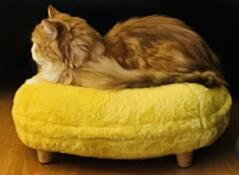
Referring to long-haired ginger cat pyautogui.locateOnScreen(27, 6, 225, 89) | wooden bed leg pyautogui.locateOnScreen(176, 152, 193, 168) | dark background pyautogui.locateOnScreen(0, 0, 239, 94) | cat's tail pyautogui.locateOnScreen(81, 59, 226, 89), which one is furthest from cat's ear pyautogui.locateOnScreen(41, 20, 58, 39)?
wooden bed leg pyautogui.locateOnScreen(176, 152, 193, 168)

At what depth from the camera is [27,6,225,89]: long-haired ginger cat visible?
4.56 feet

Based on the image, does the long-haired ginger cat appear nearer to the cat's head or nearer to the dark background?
the cat's head

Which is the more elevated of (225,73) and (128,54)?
(128,54)

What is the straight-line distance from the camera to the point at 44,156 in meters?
1.43

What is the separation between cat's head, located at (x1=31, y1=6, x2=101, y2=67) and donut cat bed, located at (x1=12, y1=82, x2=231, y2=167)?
0.10 meters

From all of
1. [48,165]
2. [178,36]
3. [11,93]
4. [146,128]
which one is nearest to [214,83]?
[178,36]

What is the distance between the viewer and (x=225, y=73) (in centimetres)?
175

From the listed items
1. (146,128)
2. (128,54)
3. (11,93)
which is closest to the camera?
(146,128)

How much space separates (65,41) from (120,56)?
0.16 metres

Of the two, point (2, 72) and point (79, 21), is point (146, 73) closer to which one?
point (79, 21)

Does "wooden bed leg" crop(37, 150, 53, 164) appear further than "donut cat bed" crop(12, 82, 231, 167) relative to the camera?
Yes

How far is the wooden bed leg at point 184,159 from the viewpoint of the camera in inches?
54.8

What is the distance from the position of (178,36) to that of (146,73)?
6.2 inches

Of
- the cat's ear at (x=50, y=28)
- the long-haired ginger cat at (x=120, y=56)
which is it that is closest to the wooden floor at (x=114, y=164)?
the long-haired ginger cat at (x=120, y=56)
